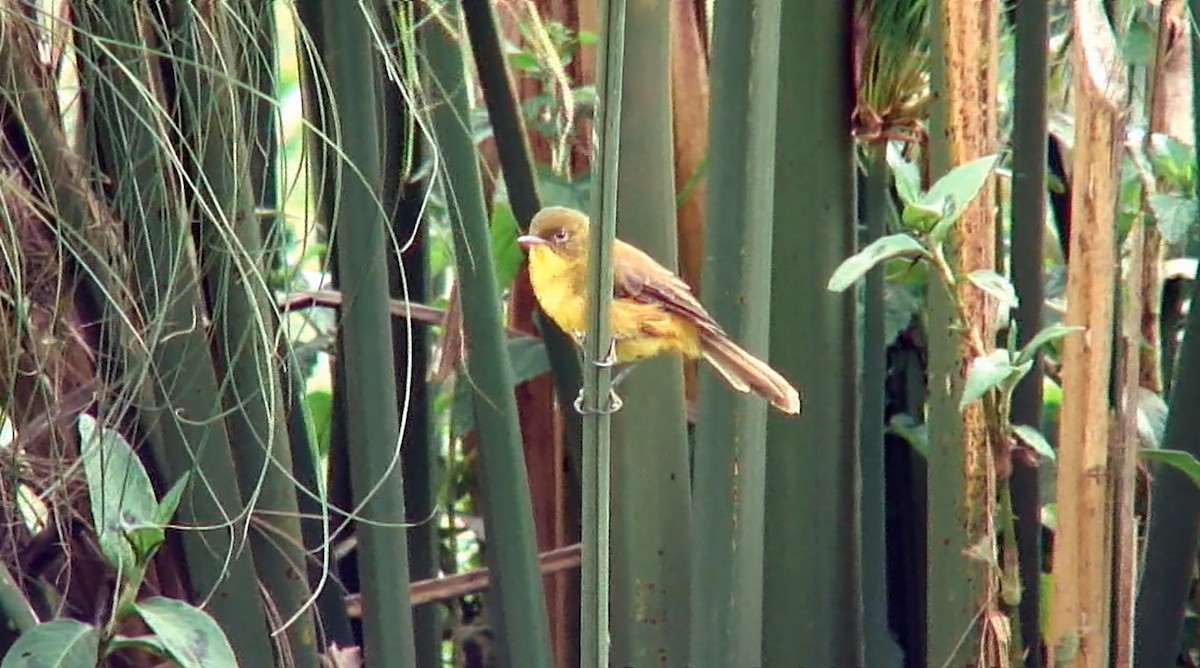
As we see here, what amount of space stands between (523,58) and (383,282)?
1.88 feet

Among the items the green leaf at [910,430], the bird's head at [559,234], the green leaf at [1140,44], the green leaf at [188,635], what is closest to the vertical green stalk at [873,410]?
the green leaf at [910,430]

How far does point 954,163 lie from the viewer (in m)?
1.13

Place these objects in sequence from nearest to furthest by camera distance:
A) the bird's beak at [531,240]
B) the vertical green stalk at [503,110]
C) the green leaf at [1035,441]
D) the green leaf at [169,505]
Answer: the green leaf at [169,505] < the green leaf at [1035,441] < the vertical green stalk at [503,110] < the bird's beak at [531,240]

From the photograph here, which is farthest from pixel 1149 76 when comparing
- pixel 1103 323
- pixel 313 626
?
pixel 313 626

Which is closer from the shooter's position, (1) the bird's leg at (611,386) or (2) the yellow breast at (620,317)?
(1) the bird's leg at (611,386)

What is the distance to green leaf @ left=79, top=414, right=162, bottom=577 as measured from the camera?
975 millimetres

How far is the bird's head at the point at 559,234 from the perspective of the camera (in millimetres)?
1381

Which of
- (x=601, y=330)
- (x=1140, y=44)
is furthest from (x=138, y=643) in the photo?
(x=1140, y=44)

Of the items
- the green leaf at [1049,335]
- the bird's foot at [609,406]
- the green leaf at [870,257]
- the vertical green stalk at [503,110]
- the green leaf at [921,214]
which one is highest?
the vertical green stalk at [503,110]

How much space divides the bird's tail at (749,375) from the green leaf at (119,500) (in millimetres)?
404

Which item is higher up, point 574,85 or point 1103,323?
point 574,85

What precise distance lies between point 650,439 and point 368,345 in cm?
23

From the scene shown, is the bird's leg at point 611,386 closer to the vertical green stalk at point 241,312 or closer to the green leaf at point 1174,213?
the vertical green stalk at point 241,312

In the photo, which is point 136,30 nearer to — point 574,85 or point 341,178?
point 341,178
